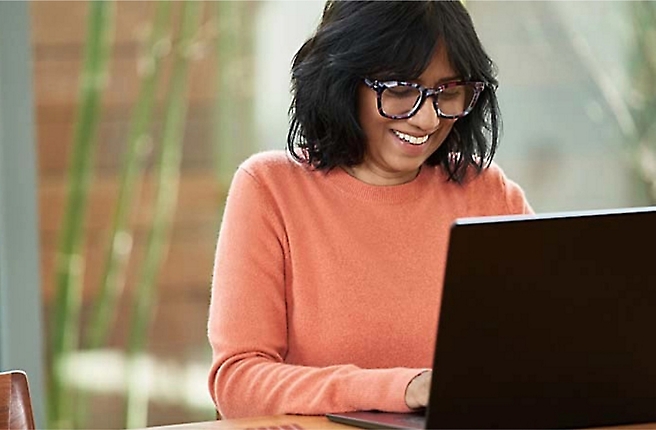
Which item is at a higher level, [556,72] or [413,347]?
[556,72]

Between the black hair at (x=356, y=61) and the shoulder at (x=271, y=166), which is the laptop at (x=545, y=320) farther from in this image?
the shoulder at (x=271, y=166)

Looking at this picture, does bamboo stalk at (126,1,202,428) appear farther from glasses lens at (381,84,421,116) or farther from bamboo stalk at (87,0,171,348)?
glasses lens at (381,84,421,116)

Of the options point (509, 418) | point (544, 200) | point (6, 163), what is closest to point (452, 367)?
point (509, 418)

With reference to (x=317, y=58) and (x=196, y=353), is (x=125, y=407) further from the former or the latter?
(x=317, y=58)

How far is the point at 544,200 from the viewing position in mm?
3553

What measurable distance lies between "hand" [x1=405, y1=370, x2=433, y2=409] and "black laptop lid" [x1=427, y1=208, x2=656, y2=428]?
0.18 meters

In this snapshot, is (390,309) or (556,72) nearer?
(390,309)

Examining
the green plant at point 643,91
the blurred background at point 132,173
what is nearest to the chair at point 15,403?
the blurred background at point 132,173

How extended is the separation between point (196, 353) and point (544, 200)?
→ 1.04 m

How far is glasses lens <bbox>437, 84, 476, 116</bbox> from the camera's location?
6.60ft

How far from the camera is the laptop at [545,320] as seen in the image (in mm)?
1433

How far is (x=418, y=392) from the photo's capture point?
1.68 m

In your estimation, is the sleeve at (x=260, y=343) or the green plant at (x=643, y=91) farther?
the green plant at (x=643, y=91)

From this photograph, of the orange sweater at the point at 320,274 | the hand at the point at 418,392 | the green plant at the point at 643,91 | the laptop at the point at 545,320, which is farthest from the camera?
the green plant at the point at 643,91
